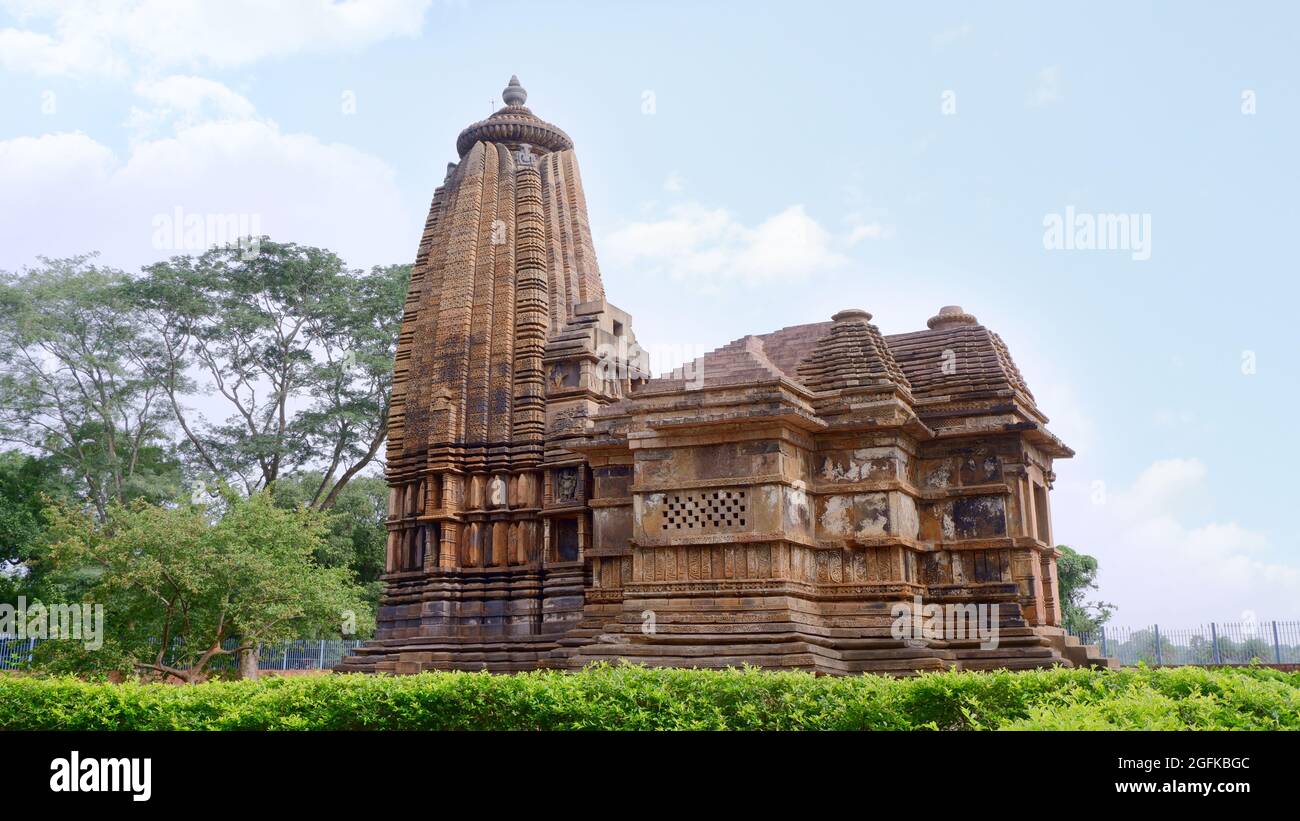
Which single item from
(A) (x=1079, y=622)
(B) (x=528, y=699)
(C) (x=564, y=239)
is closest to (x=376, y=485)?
(C) (x=564, y=239)

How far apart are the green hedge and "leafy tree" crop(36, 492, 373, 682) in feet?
22.4

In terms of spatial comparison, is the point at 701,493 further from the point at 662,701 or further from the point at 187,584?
the point at 187,584

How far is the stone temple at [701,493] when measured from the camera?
12555 mm

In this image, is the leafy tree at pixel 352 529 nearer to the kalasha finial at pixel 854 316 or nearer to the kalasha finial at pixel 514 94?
the kalasha finial at pixel 514 94

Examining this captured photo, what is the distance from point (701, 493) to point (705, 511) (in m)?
0.23

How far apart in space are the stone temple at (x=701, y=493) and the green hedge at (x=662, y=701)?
2.66m

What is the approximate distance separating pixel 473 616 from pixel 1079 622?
23.0 metres

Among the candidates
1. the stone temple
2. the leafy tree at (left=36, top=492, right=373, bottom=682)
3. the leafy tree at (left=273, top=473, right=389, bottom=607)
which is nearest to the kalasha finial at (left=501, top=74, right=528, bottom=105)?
the stone temple

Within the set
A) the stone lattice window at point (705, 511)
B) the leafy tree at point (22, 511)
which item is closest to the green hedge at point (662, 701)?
the stone lattice window at point (705, 511)

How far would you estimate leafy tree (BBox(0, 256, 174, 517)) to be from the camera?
103 feet

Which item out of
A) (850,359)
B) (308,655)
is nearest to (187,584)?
(308,655)

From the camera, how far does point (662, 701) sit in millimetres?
8719
